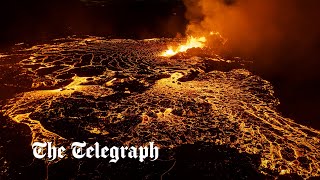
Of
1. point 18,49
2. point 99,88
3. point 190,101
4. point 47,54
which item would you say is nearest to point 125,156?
point 190,101

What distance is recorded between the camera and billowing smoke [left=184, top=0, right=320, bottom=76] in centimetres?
907

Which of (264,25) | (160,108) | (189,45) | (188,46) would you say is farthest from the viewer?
(264,25)

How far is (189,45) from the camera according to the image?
9.22 m

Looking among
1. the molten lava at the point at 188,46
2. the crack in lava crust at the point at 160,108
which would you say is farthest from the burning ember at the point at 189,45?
the crack in lava crust at the point at 160,108

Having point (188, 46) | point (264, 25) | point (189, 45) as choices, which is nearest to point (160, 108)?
point (188, 46)

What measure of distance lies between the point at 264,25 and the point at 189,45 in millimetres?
3478

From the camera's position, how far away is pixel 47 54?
7969 millimetres

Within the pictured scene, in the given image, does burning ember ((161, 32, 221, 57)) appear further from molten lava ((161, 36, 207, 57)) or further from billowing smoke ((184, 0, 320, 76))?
billowing smoke ((184, 0, 320, 76))

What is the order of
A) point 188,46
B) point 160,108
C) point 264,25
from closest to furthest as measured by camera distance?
point 160,108, point 188,46, point 264,25

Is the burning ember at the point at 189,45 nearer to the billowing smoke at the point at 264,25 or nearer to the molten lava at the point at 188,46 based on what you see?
the molten lava at the point at 188,46

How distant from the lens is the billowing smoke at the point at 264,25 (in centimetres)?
907

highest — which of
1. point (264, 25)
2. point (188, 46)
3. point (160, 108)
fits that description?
point (264, 25)

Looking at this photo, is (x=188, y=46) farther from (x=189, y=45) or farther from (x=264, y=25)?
(x=264, y=25)

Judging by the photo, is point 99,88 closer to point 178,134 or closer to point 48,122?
point 48,122
